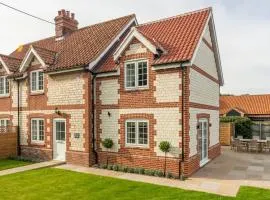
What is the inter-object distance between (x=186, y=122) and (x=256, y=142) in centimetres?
1078

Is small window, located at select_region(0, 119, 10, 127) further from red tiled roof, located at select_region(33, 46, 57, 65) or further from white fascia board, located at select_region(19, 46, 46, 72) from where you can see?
red tiled roof, located at select_region(33, 46, 57, 65)

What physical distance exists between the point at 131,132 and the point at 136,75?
3.06 metres

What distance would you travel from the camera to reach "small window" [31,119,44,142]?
18.6 m

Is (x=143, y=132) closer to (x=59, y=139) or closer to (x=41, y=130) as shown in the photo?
(x=59, y=139)

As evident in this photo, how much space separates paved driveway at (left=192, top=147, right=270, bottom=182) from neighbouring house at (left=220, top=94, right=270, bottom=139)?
9825mm

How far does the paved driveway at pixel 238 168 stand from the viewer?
44.0 feet

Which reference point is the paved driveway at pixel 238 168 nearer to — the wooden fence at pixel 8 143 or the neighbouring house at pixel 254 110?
the neighbouring house at pixel 254 110

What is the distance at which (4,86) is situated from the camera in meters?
21.3

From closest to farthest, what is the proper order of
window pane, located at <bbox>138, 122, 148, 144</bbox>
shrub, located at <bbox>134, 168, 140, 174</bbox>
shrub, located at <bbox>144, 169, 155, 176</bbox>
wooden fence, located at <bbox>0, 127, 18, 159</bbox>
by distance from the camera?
shrub, located at <bbox>144, 169, 155, 176</bbox> → shrub, located at <bbox>134, 168, 140, 174</bbox> → window pane, located at <bbox>138, 122, 148, 144</bbox> → wooden fence, located at <bbox>0, 127, 18, 159</bbox>

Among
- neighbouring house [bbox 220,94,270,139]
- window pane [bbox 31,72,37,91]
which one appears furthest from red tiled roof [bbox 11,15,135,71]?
neighbouring house [bbox 220,94,270,139]

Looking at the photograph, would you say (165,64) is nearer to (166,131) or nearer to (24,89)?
(166,131)

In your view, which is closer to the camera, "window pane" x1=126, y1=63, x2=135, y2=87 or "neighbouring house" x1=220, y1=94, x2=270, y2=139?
"window pane" x1=126, y1=63, x2=135, y2=87

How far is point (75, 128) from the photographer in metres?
16.6

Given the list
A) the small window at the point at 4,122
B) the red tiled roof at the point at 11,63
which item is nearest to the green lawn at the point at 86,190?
the small window at the point at 4,122
